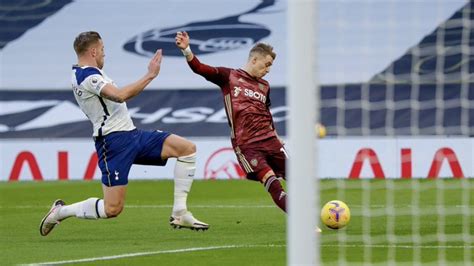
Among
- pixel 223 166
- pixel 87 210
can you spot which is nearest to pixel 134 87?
pixel 87 210

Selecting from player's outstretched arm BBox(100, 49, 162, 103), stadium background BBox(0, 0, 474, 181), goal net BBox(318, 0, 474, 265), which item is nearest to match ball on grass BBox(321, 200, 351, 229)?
player's outstretched arm BBox(100, 49, 162, 103)

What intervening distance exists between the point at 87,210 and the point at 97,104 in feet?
3.30

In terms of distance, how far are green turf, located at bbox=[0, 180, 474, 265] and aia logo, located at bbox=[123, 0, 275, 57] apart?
7403 millimetres

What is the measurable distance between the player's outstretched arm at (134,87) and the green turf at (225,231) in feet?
4.41

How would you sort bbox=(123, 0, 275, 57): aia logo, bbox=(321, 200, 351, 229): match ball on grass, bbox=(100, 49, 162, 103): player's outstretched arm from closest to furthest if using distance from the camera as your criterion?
bbox=(100, 49, 162, 103): player's outstretched arm < bbox=(321, 200, 351, 229): match ball on grass < bbox=(123, 0, 275, 57): aia logo

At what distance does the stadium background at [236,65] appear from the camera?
20.0 metres

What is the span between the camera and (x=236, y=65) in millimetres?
24578

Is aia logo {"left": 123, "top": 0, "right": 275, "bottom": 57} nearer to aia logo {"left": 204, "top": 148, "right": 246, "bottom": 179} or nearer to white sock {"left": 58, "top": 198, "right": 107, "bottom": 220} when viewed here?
aia logo {"left": 204, "top": 148, "right": 246, "bottom": 179}

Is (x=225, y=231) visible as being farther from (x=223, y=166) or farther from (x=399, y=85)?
(x=399, y=85)

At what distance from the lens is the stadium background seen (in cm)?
1998

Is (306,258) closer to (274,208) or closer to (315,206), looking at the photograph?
(315,206)

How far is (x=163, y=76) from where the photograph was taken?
24312 mm

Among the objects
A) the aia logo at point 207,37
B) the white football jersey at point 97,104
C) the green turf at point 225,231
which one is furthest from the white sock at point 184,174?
the aia logo at point 207,37

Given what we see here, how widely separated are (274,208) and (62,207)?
4.02 metres
